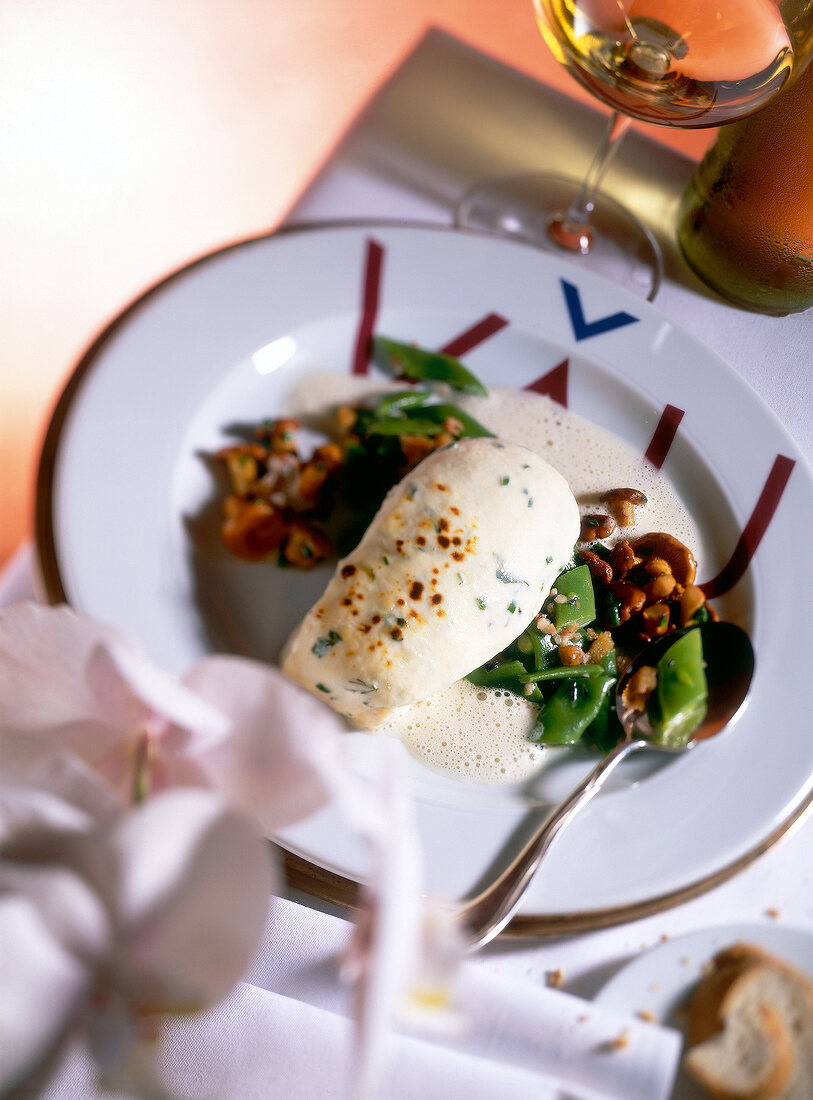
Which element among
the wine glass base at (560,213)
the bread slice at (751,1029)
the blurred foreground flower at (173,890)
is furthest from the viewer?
the wine glass base at (560,213)

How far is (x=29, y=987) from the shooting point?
0.47 feet

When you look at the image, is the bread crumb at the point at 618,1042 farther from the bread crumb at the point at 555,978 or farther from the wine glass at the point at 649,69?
the wine glass at the point at 649,69

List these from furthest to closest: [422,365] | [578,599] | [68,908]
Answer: [422,365], [578,599], [68,908]

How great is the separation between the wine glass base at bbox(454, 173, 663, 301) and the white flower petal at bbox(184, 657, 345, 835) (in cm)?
25

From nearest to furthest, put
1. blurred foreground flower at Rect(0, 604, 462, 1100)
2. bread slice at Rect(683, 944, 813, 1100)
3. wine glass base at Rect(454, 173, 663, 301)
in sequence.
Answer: blurred foreground flower at Rect(0, 604, 462, 1100) < bread slice at Rect(683, 944, 813, 1100) < wine glass base at Rect(454, 173, 663, 301)

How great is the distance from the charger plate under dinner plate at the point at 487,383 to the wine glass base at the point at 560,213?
4 cm

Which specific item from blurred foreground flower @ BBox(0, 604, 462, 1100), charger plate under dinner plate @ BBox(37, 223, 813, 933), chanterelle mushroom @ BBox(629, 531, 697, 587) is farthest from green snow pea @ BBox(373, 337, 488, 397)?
blurred foreground flower @ BBox(0, 604, 462, 1100)

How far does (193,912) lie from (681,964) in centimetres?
22

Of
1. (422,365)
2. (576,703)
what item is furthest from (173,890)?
(422,365)

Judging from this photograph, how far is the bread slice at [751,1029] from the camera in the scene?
260mm

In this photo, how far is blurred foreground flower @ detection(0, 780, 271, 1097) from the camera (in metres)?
0.14

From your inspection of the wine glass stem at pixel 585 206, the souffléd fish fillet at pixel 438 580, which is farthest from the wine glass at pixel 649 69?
the souffléd fish fillet at pixel 438 580

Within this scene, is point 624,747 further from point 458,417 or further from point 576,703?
point 458,417

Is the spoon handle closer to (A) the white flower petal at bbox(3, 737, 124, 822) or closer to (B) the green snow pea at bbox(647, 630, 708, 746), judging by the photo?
(B) the green snow pea at bbox(647, 630, 708, 746)
